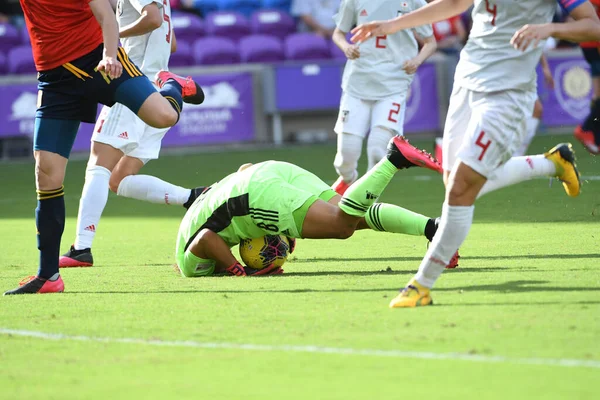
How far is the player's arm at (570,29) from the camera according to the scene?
5.30 metres

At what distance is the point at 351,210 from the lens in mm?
6871

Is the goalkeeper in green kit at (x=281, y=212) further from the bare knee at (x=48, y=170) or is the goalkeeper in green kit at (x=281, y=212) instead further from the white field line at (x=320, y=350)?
the white field line at (x=320, y=350)

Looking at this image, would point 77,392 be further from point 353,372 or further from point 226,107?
point 226,107

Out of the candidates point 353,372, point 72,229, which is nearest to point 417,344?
point 353,372

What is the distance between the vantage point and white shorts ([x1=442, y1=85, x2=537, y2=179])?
18.4ft

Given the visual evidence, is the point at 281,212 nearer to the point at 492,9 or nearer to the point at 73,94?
the point at 73,94

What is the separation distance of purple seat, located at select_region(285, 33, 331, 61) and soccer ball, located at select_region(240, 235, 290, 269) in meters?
14.1

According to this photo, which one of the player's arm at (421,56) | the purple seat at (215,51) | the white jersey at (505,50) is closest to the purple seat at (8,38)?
the purple seat at (215,51)

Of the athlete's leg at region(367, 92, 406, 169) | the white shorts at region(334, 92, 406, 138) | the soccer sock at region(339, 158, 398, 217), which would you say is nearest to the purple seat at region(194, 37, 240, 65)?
the white shorts at region(334, 92, 406, 138)

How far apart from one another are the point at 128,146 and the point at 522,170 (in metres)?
3.60

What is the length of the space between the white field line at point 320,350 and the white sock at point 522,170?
6.38 feet

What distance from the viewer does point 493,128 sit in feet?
18.5

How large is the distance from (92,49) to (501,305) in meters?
3.15

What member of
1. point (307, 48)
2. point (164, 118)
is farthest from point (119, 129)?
point (307, 48)
